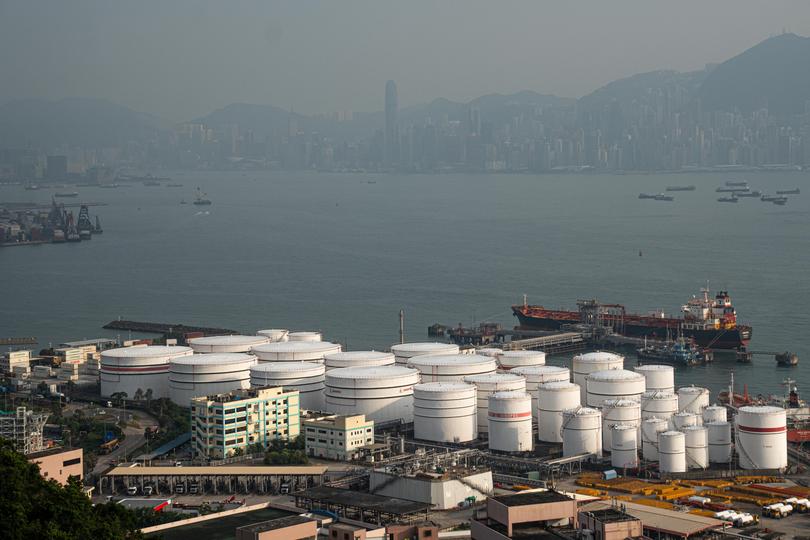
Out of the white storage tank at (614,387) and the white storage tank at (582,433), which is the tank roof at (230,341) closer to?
the white storage tank at (614,387)

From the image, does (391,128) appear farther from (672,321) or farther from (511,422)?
(511,422)

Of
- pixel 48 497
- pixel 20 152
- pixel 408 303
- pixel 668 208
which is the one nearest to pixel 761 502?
pixel 48 497

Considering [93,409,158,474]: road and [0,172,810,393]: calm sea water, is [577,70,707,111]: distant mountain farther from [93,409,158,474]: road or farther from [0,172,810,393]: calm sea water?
[93,409,158,474]: road

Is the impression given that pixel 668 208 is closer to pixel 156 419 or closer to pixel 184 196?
pixel 184 196

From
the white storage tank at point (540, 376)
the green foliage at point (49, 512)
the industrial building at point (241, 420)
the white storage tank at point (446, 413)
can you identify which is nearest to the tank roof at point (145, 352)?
the industrial building at point (241, 420)

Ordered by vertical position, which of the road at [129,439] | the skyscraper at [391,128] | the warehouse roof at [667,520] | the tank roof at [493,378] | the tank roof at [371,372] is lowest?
the road at [129,439]

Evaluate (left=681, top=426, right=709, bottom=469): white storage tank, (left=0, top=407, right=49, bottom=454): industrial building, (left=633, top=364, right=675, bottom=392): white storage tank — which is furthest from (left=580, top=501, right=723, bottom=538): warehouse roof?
(left=0, top=407, right=49, bottom=454): industrial building

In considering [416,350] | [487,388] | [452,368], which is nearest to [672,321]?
[416,350]
